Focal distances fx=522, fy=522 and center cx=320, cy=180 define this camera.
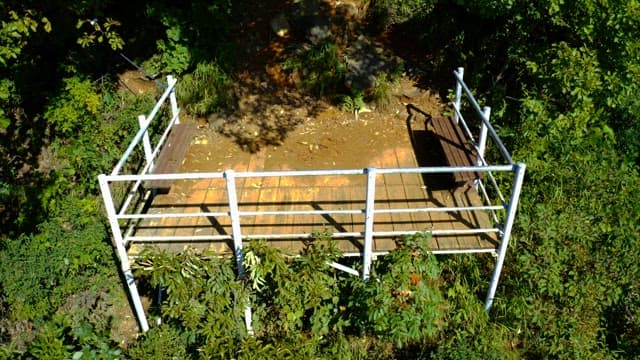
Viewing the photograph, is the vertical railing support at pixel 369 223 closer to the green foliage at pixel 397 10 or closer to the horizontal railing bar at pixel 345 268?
the horizontal railing bar at pixel 345 268

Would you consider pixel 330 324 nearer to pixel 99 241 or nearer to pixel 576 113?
pixel 99 241

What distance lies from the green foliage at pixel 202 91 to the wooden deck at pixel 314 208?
2.36m

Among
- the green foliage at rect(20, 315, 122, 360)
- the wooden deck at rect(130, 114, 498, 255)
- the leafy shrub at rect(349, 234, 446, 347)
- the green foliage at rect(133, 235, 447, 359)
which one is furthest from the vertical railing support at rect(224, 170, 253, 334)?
the green foliage at rect(20, 315, 122, 360)

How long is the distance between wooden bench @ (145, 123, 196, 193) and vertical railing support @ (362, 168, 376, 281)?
2.24 m

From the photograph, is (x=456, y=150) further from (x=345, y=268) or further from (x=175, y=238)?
(x=175, y=238)

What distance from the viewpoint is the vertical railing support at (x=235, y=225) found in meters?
4.50

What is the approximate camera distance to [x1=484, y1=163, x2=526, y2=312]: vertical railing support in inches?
178

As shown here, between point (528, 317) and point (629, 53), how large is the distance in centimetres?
330

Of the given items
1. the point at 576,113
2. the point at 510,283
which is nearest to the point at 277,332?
the point at 510,283

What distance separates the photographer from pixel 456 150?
6113mm

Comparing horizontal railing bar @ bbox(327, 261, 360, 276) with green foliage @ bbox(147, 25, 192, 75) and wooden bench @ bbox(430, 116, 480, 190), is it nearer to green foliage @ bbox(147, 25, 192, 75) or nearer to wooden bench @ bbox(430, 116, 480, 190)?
wooden bench @ bbox(430, 116, 480, 190)

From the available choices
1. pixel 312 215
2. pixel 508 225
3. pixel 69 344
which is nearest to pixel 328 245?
pixel 312 215

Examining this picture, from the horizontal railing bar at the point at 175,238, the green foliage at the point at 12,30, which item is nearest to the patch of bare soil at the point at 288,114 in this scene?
the horizontal railing bar at the point at 175,238

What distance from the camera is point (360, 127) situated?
802cm
